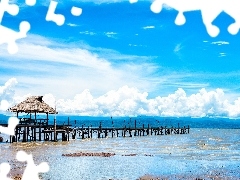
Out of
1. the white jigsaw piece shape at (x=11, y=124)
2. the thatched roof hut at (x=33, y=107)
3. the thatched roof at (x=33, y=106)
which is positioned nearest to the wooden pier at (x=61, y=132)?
the thatched roof hut at (x=33, y=107)

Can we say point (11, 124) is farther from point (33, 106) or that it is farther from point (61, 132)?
point (61, 132)

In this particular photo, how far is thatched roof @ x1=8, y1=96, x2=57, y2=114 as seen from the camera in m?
45.5

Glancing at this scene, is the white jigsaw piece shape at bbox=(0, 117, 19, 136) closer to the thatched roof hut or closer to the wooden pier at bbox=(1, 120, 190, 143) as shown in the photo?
the wooden pier at bbox=(1, 120, 190, 143)

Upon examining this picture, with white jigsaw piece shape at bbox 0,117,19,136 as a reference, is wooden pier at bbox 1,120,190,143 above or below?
below

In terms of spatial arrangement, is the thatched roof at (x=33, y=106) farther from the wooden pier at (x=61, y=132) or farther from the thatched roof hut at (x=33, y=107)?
the wooden pier at (x=61, y=132)

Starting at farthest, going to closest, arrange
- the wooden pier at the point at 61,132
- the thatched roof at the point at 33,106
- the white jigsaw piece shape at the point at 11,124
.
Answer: the wooden pier at the point at 61,132 → the thatched roof at the point at 33,106 → the white jigsaw piece shape at the point at 11,124

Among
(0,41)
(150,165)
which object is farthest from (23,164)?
(0,41)

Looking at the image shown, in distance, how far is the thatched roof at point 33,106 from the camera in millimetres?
45500

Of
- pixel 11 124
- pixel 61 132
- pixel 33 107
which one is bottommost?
pixel 61 132

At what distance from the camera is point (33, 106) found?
45781 mm

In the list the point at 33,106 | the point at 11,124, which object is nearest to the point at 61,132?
the point at 33,106

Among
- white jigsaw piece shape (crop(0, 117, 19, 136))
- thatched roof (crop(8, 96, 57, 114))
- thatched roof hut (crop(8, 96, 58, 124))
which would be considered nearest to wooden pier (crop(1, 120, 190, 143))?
thatched roof hut (crop(8, 96, 58, 124))

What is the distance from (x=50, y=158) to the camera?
30.1m

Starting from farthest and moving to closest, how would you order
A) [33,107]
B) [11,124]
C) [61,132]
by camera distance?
[61,132] < [33,107] < [11,124]
